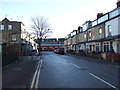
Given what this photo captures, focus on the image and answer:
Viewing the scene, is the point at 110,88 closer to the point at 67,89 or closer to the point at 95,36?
the point at 67,89

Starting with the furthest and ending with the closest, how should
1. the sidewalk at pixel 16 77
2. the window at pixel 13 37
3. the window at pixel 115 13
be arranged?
the window at pixel 13 37 → the window at pixel 115 13 → the sidewalk at pixel 16 77

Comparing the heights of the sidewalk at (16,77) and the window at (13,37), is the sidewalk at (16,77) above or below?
below

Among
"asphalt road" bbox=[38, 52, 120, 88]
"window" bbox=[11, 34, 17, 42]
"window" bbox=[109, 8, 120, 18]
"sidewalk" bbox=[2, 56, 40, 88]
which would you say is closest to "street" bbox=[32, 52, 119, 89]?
"asphalt road" bbox=[38, 52, 120, 88]

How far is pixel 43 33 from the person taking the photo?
5950cm

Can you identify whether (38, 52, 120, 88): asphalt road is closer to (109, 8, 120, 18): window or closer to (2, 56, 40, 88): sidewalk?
(2, 56, 40, 88): sidewalk

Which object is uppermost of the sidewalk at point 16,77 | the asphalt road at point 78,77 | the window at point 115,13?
the window at point 115,13

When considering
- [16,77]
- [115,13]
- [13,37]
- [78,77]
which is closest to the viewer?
[16,77]

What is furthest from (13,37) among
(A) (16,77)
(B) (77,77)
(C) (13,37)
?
(B) (77,77)

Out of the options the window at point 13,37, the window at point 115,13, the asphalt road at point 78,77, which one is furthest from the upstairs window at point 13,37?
the asphalt road at point 78,77

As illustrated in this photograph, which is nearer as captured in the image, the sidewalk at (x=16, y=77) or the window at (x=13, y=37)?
the sidewalk at (x=16, y=77)

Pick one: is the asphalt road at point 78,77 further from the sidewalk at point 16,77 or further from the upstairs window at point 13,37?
the upstairs window at point 13,37

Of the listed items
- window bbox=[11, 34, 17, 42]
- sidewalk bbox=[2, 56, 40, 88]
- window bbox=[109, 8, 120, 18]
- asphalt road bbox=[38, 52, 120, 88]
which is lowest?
asphalt road bbox=[38, 52, 120, 88]

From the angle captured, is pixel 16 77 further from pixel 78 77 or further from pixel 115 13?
pixel 115 13

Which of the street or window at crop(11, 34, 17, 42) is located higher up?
window at crop(11, 34, 17, 42)
